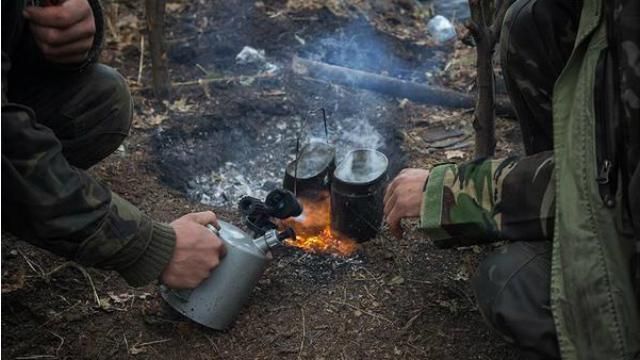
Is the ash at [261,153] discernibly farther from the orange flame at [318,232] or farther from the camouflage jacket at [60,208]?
the camouflage jacket at [60,208]

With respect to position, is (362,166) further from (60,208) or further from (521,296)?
(60,208)

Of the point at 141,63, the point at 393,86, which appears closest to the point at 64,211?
the point at 393,86

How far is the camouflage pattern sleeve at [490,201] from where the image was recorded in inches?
94.7

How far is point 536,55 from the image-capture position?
9.02 feet

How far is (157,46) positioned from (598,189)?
11.1 feet

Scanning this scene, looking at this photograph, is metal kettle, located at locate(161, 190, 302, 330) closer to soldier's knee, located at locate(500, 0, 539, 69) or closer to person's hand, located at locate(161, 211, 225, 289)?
person's hand, located at locate(161, 211, 225, 289)

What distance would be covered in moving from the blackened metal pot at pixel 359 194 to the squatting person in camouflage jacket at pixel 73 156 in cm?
80

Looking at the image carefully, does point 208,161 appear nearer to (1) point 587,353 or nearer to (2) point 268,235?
(2) point 268,235

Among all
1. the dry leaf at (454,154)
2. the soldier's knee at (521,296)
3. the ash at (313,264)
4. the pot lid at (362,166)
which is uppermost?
the soldier's knee at (521,296)

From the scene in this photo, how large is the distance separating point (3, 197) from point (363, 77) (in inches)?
131

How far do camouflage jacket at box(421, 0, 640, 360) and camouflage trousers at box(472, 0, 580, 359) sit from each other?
0.41 ft

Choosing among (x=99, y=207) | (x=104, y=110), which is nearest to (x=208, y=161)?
(x=104, y=110)

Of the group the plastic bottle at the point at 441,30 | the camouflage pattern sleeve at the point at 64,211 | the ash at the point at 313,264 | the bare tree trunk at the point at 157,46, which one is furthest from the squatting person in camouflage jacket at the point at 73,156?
the plastic bottle at the point at 441,30

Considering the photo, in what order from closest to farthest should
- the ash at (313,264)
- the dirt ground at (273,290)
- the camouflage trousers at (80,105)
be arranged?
the dirt ground at (273,290)
the camouflage trousers at (80,105)
the ash at (313,264)
